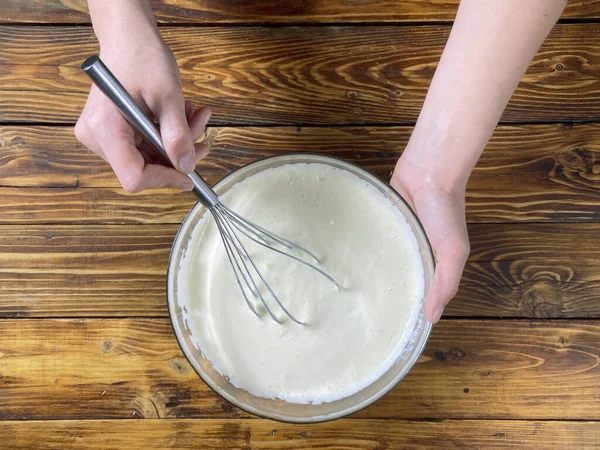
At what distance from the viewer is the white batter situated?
2.17 feet

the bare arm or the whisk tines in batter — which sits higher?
the bare arm

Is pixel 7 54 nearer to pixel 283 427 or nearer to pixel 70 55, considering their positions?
pixel 70 55

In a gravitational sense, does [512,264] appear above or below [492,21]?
below

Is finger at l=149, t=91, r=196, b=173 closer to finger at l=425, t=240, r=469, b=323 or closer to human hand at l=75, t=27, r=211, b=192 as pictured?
human hand at l=75, t=27, r=211, b=192

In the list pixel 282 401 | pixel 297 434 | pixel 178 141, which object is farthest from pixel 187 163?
pixel 297 434

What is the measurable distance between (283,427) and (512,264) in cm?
42

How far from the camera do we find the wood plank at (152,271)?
2.54 feet

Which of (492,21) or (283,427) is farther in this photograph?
(283,427)

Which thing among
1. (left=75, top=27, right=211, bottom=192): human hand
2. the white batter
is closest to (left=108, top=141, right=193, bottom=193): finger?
(left=75, top=27, right=211, bottom=192): human hand

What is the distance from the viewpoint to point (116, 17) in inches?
25.7

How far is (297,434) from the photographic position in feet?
2.50

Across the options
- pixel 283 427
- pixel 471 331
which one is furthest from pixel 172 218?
pixel 471 331

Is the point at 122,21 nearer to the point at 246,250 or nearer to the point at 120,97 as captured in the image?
the point at 120,97

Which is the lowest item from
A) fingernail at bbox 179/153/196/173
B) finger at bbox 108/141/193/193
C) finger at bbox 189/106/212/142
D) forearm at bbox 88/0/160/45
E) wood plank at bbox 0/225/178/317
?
wood plank at bbox 0/225/178/317
